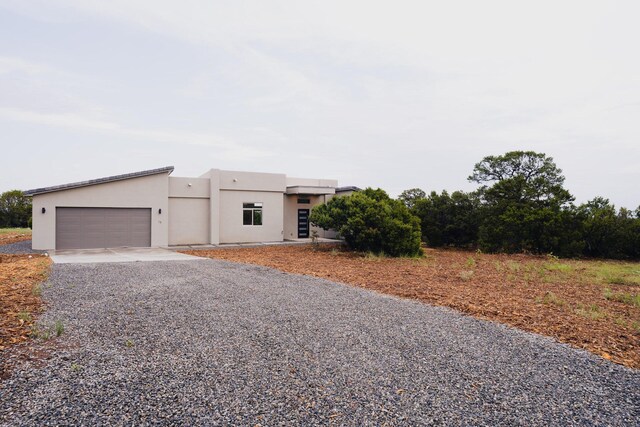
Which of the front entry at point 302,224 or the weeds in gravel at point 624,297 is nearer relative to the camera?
the weeds in gravel at point 624,297

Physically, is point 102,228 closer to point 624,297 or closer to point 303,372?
point 303,372

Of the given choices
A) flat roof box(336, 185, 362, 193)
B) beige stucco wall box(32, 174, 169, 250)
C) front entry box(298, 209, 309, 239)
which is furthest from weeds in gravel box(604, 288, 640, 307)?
beige stucco wall box(32, 174, 169, 250)

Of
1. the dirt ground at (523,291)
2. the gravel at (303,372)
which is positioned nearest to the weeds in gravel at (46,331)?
the gravel at (303,372)

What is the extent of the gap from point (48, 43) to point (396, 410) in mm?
15456

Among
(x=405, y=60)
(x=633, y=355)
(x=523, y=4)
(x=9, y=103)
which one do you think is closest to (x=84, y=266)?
(x=9, y=103)

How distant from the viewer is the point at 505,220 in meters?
18.1

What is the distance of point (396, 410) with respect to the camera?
2.95m

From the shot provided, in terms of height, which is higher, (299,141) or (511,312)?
(299,141)

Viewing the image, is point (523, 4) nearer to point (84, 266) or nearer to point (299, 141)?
point (299, 141)

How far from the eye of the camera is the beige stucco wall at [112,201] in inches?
612

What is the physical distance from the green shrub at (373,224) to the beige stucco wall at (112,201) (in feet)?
26.2

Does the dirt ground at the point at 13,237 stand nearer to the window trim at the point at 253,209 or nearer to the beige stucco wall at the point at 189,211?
the beige stucco wall at the point at 189,211

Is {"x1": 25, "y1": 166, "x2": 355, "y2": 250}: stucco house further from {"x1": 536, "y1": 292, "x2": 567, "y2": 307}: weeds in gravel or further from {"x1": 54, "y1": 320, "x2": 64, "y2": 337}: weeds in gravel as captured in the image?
{"x1": 536, "y1": 292, "x2": 567, "y2": 307}: weeds in gravel

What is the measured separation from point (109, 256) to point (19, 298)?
7.87 meters
